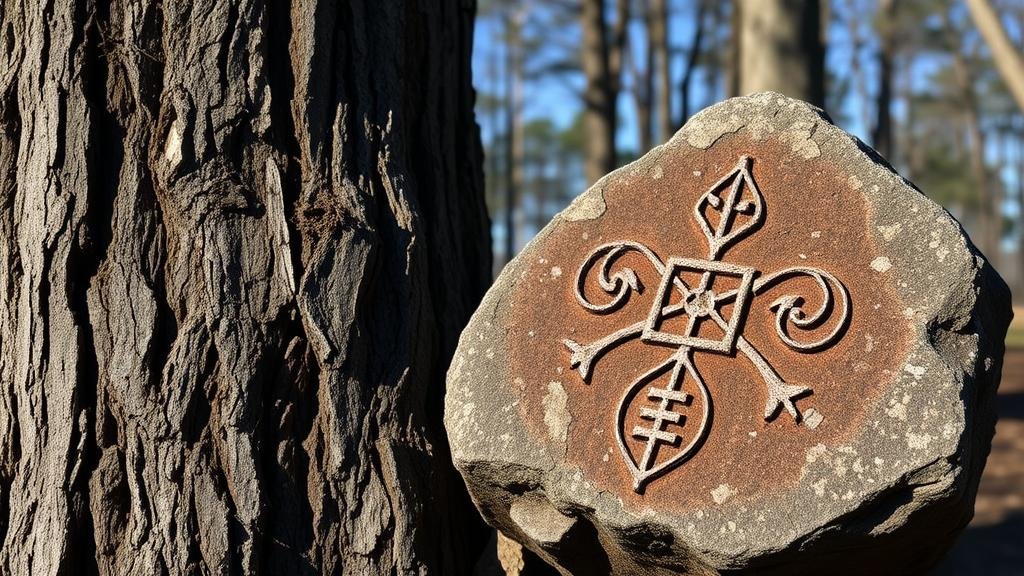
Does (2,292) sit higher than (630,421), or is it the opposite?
(2,292)

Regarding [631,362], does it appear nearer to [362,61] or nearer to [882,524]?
[882,524]

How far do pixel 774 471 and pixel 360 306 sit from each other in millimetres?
1053

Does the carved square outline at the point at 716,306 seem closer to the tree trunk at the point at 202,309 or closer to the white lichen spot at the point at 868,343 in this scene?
the white lichen spot at the point at 868,343

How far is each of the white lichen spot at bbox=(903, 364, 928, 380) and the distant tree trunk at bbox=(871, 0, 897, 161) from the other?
5.32m

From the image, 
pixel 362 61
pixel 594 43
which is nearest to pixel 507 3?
pixel 594 43

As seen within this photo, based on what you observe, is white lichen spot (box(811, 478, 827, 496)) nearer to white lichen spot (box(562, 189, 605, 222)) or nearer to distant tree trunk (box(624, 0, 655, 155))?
white lichen spot (box(562, 189, 605, 222))

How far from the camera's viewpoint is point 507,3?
67.0 ft

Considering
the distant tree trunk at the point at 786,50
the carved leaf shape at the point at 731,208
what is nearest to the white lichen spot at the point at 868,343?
the carved leaf shape at the point at 731,208

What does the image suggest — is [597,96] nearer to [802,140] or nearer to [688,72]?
[688,72]

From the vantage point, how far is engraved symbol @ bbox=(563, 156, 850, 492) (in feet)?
6.70

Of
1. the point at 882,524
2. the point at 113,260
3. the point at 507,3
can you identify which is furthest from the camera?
the point at 507,3

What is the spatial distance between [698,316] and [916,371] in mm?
466

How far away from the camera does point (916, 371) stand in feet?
6.36

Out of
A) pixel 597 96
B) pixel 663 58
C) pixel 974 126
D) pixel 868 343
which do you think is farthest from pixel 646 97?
pixel 974 126
